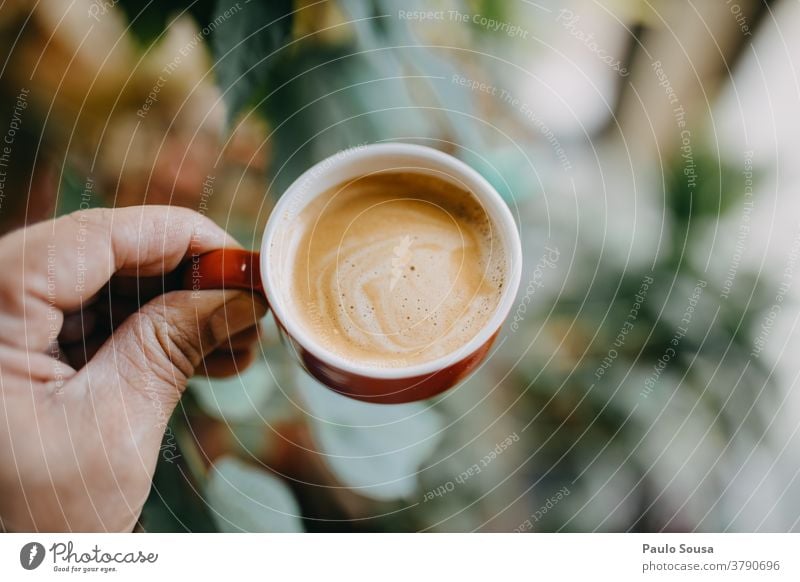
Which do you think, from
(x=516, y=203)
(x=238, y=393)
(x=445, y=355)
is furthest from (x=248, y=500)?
(x=516, y=203)

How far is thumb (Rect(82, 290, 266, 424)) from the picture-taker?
1.34 feet

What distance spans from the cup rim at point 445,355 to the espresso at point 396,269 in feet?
0.04

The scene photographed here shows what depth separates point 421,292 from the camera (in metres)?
0.38

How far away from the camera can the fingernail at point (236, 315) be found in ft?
1.34

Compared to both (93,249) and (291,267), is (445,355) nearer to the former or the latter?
(291,267)

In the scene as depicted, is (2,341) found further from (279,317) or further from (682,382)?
(682,382)

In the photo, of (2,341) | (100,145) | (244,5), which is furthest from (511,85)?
(2,341)

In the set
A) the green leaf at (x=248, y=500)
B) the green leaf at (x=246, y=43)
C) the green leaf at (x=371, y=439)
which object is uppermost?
the green leaf at (x=246, y=43)

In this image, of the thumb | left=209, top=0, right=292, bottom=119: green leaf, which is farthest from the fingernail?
left=209, top=0, right=292, bottom=119: green leaf

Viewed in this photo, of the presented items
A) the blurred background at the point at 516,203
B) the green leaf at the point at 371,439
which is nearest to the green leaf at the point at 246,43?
the blurred background at the point at 516,203

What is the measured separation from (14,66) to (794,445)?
629 mm

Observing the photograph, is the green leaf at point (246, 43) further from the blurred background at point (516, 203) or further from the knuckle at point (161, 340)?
the knuckle at point (161, 340)
